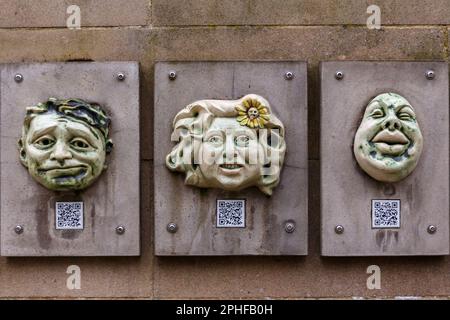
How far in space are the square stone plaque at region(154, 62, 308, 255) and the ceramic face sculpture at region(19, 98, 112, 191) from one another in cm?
37

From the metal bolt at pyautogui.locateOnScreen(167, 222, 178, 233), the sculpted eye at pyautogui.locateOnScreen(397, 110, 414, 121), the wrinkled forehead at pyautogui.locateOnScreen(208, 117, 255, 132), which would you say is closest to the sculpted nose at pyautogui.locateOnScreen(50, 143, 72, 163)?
the metal bolt at pyautogui.locateOnScreen(167, 222, 178, 233)

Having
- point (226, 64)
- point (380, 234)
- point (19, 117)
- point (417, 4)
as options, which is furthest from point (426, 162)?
point (19, 117)

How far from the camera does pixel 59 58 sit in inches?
217

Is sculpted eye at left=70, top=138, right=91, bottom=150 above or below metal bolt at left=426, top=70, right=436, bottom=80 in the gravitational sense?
below

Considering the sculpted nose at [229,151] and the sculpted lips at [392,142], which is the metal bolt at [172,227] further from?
the sculpted lips at [392,142]

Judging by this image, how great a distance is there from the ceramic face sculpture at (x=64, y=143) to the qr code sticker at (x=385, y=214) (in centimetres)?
168

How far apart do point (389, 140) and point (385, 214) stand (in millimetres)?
457

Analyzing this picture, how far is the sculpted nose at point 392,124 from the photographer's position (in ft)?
17.1

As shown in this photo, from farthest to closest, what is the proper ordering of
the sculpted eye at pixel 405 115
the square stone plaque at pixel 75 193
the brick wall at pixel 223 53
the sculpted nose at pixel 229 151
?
the brick wall at pixel 223 53 → the square stone plaque at pixel 75 193 → the sculpted eye at pixel 405 115 → the sculpted nose at pixel 229 151

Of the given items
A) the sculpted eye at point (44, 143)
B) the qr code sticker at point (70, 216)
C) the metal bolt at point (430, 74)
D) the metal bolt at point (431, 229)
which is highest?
the metal bolt at point (430, 74)

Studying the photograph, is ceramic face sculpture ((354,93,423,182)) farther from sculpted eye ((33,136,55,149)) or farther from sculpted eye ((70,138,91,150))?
sculpted eye ((33,136,55,149))

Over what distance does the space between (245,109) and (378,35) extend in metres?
1.00

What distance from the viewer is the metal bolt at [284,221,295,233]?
210 inches

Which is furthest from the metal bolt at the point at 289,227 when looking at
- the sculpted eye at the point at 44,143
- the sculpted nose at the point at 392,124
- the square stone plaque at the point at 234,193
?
the sculpted eye at the point at 44,143
